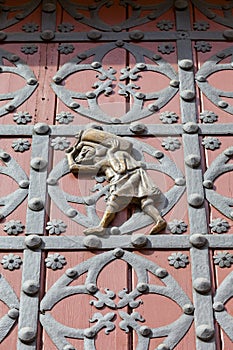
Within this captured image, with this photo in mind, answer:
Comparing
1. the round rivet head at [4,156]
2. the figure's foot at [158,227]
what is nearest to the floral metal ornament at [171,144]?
the figure's foot at [158,227]

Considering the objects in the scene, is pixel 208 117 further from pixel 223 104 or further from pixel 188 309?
pixel 188 309

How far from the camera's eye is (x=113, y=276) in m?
3.01

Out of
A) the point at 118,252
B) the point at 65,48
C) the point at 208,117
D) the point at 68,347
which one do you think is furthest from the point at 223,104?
the point at 68,347

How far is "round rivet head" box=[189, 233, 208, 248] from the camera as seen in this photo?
3.06 m

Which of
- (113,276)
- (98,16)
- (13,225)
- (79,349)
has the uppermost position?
(98,16)

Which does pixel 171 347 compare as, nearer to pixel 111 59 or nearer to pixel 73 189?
pixel 73 189

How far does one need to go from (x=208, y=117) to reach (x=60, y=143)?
569 mm

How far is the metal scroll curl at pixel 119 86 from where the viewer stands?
137 inches

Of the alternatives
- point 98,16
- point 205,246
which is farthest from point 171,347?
point 98,16

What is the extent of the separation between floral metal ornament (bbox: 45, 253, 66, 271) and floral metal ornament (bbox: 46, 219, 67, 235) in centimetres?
9

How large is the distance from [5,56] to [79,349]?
1.37m

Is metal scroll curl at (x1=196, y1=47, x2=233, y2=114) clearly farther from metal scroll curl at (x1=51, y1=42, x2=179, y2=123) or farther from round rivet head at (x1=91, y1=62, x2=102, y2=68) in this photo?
round rivet head at (x1=91, y1=62, x2=102, y2=68)

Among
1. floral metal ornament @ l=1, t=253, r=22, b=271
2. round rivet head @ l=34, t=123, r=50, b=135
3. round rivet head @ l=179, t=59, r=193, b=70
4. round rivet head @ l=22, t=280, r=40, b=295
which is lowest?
round rivet head @ l=22, t=280, r=40, b=295

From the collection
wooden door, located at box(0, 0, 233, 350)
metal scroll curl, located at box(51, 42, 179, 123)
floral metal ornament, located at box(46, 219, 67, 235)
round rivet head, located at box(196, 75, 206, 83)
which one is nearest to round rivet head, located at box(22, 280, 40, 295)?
wooden door, located at box(0, 0, 233, 350)
